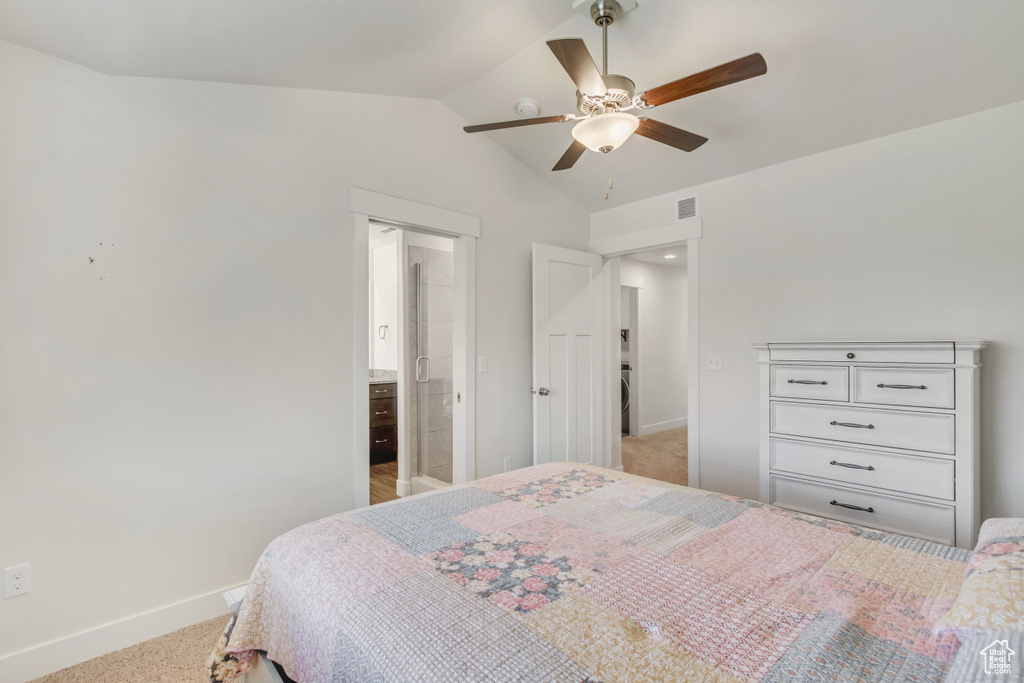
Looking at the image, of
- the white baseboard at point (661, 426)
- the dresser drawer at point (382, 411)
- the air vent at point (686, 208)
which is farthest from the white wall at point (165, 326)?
the white baseboard at point (661, 426)

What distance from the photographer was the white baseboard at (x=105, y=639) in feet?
5.84

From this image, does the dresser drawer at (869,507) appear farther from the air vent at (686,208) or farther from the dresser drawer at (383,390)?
the dresser drawer at (383,390)

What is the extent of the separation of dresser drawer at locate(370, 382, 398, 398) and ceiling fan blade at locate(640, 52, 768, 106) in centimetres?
374

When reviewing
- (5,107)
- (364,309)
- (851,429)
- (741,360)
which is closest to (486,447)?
(364,309)

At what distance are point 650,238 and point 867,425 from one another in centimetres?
190

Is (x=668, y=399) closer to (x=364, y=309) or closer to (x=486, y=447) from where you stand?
(x=486, y=447)

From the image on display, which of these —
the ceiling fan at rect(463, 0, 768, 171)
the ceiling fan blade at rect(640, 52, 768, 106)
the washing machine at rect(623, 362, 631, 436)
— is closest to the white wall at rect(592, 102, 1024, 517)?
the ceiling fan at rect(463, 0, 768, 171)

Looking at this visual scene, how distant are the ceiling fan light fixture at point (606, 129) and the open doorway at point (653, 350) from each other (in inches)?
157

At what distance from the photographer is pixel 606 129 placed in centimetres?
186

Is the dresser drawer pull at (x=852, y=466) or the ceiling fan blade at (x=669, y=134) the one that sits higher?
the ceiling fan blade at (x=669, y=134)

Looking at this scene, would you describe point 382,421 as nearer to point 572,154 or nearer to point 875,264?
point 572,154

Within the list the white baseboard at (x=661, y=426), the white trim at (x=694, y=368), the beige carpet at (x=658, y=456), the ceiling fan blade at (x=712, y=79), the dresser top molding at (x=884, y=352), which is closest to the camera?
the ceiling fan blade at (x=712, y=79)

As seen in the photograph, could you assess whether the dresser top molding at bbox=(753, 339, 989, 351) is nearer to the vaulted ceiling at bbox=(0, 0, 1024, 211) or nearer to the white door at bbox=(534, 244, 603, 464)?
the vaulted ceiling at bbox=(0, 0, 1024, 211)

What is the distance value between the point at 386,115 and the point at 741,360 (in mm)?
2704
